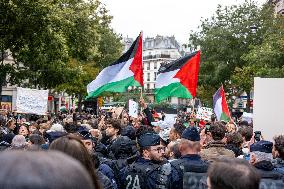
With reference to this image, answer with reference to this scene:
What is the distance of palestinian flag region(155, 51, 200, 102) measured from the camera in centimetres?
1351

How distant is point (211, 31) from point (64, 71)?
1815cm

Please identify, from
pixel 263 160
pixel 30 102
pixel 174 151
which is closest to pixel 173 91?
pixel 30 102

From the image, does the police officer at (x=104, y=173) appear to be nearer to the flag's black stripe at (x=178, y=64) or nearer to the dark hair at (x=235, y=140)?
the dark hair at (x=235, y=140)

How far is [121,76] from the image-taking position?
13547 millimetres

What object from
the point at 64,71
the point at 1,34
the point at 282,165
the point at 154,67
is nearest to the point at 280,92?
the point at 282,165

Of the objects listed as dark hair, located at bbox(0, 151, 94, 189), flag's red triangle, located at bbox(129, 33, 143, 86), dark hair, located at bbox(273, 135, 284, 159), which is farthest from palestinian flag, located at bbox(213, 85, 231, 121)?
dark hair, located at bbox(0, 151, 94, 189)

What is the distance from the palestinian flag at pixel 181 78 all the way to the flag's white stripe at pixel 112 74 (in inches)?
42.6

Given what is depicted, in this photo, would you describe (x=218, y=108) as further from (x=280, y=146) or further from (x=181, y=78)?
(x=280, y=146)

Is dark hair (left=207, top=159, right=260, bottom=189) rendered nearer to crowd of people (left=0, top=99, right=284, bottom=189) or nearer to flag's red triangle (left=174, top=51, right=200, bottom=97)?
crowd of people (left=0, top=99, right=284, bottom=189)

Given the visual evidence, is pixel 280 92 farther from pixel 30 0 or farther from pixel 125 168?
pixel 30 0

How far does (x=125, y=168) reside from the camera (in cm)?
598

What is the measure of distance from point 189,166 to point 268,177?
0.73 metres

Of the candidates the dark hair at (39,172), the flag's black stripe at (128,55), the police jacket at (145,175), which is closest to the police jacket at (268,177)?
the police jacket at (145,175)

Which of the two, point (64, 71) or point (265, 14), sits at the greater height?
point (265, 14)
